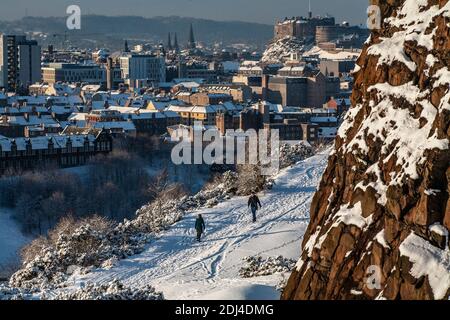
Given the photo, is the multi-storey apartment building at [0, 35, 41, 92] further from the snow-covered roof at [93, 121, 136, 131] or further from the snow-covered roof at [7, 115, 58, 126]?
the snow-covered roof at [93, 121, 136, 131]

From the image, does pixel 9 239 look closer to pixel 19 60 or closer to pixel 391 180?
pixel 391 180

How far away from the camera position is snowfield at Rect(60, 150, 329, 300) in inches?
460

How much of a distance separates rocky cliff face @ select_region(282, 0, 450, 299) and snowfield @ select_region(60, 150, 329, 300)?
1699 mm

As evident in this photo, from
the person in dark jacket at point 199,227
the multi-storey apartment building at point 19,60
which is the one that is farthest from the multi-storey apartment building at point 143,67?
the person in dark jacket at point 199,227

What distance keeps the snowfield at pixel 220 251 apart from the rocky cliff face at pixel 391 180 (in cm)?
170

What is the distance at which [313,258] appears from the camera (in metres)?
8.17

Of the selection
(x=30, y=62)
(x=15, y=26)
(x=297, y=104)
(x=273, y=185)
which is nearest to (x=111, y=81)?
(x=30, y=62)

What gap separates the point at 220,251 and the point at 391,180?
6730 millimetres

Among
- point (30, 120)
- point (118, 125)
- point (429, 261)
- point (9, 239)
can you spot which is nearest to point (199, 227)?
point (429, 261)

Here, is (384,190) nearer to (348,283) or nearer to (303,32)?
(348,283)

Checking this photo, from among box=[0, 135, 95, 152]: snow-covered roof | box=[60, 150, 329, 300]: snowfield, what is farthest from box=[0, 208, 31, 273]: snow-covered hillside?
box=[60, 150, 329, 300]: snowfield

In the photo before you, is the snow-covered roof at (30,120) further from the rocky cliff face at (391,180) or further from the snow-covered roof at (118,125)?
the rocky cliff face at (391,180)

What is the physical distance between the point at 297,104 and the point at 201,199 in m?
71.7

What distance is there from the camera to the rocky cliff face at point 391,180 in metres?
7.30
